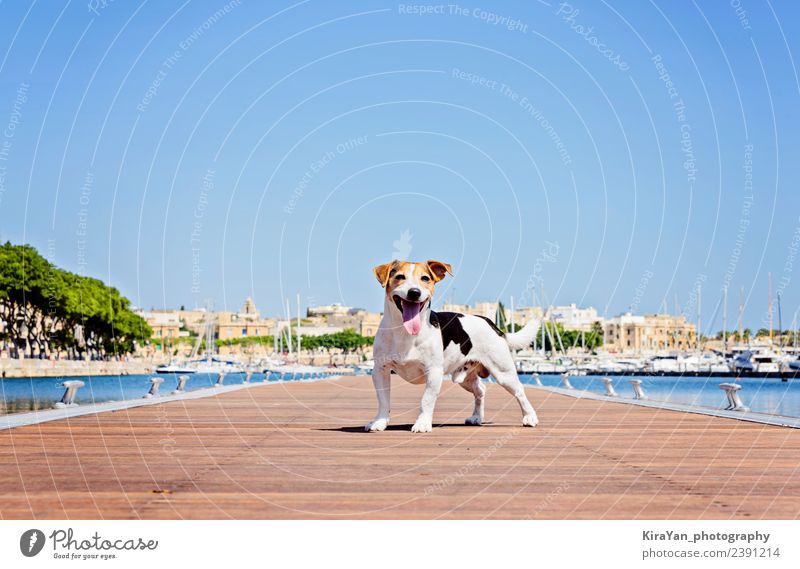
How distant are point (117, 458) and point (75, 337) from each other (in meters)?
100

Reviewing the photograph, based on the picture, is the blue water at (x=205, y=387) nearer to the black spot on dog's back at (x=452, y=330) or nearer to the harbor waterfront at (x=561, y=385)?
the harbor waterfront at (x=561, y=385)

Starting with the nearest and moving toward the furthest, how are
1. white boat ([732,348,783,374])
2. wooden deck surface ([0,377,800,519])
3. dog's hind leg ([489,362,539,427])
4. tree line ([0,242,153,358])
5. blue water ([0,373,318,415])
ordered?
wooden deck surface ([0,377,800,519]) → dog's hind leg ([489,362,539,427]) → blue water ([0,373,318,415]) → tree line ([0,242,153,358]) → white boat ([732,348,783,374])

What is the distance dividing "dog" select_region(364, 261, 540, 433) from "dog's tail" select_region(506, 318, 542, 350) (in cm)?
49

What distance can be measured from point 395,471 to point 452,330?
15.5 ft

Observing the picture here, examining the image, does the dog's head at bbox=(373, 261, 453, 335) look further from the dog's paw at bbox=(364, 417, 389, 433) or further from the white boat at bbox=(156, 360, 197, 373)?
→ the white boat at bbox=(156, 360, 197, 373)

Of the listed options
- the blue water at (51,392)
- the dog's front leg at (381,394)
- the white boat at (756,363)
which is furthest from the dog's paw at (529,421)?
the white boat at (756,363)

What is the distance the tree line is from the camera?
3327 inches

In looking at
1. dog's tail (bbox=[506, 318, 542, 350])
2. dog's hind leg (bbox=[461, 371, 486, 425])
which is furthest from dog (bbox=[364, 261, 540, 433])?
dog's tail (bbox=[506, 318, 542, 350])

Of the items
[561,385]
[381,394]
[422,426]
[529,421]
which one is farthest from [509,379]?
[561,385]

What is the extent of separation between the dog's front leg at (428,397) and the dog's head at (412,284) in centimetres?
68

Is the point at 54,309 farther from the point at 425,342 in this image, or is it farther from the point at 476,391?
the point at 425,342

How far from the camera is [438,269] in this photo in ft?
39.7
